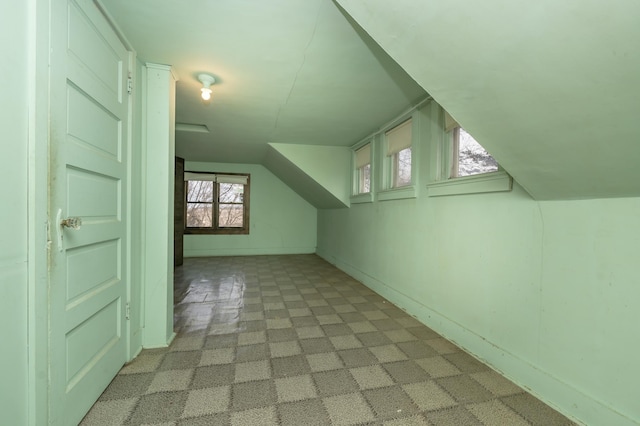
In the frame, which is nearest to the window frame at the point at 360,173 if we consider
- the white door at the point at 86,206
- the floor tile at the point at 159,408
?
the white door at the point at 86,206

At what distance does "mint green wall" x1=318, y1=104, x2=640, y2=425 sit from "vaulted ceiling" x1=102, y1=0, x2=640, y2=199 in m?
0.20

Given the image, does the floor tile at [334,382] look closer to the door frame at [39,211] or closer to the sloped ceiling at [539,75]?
the door frame at [39,211]

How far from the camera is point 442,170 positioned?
95.0 inches

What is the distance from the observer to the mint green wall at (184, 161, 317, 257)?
246 inches

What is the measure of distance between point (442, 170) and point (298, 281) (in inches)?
101

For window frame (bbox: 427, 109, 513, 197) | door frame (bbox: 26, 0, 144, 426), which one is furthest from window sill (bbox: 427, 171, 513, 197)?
door frame (bbox: 26, 0, 144, 426)

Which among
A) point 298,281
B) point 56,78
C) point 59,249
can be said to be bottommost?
point 298,281

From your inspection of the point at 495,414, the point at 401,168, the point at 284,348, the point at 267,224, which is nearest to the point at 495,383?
the point at 495,414

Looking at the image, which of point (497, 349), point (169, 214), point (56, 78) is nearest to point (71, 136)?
point (56, 78)

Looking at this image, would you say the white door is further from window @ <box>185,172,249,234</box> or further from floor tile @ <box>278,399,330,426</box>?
window @ <box>185,172,249,234</box>

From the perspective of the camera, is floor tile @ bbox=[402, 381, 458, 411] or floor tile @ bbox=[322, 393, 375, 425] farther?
floor tile @ bbox=[402, 381, 458, 411]

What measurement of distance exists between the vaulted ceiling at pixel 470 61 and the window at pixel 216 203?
3.98 metres

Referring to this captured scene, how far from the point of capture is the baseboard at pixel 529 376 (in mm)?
1288

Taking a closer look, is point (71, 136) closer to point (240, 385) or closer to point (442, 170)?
point (240, 385)
